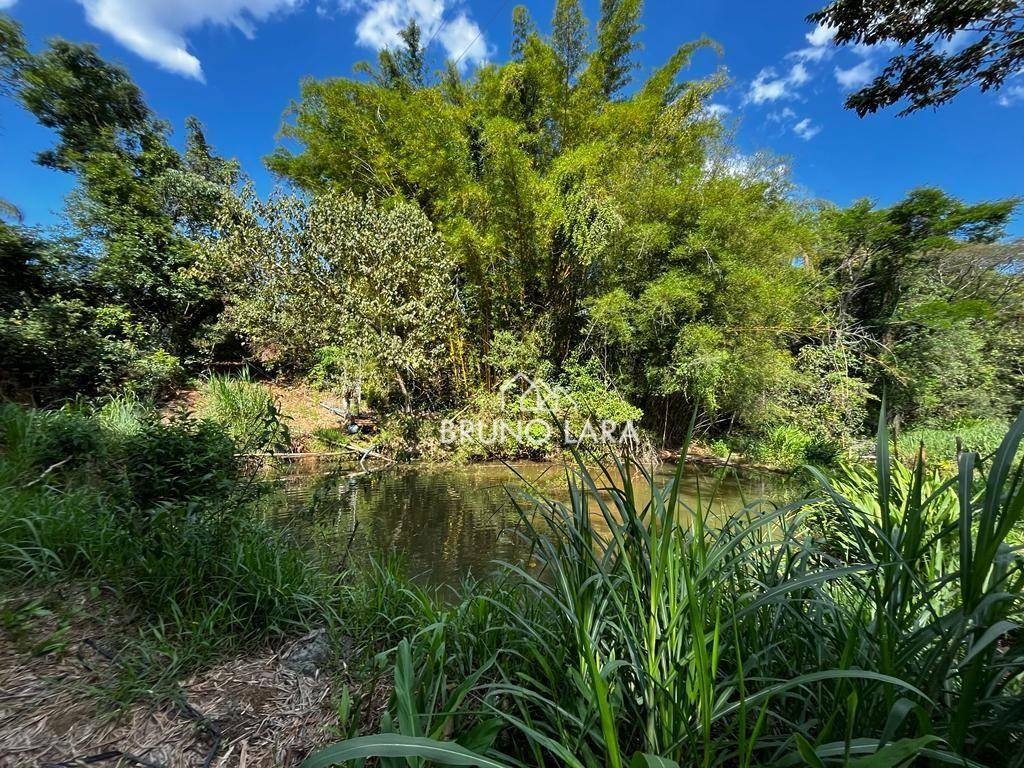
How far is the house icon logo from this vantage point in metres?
6.10

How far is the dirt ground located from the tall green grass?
1.29 ft

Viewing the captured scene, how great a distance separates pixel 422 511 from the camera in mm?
4180

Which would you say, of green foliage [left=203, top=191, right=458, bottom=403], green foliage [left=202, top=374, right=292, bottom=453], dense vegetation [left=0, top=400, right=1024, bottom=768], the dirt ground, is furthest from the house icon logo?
the dirt ground

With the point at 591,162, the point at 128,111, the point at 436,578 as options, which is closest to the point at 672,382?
the point at 591,162

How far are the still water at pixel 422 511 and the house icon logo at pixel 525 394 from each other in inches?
40.3

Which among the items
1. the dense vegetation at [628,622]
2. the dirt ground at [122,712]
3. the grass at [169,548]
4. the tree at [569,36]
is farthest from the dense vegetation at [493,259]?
the dirt ground at [122,712]

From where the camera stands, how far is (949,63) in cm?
313

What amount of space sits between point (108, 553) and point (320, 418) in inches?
278

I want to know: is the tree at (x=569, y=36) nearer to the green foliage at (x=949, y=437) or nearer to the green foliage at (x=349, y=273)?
the green foliage at (x=349, y=273)

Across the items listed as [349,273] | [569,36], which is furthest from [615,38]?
[349,273]

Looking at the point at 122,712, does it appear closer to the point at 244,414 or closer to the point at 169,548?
the point at 169,548

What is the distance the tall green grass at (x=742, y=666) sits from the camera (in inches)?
21.1

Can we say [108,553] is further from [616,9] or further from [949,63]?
[616,9]

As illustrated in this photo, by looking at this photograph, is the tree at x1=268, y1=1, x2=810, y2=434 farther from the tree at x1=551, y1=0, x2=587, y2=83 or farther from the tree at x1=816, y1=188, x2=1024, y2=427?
the tree at x1=816, y1=188, x2=1024, y2=427
